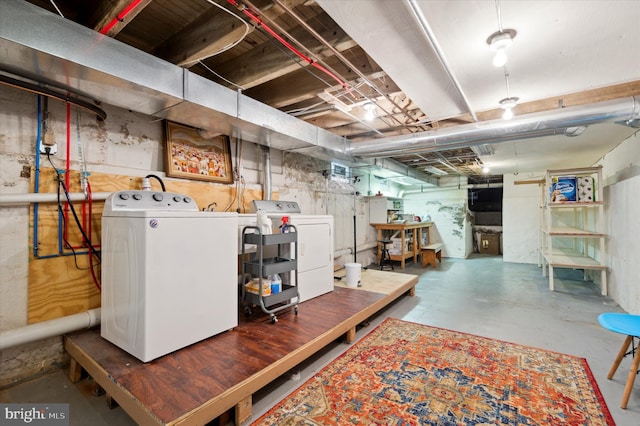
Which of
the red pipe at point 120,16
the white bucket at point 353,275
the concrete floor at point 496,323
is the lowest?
the concrete floor at point 496,323

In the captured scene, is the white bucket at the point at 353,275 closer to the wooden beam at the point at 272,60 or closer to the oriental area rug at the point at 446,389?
the oriental area rug at the point at 446,389

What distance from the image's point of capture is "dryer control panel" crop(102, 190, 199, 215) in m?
2.08

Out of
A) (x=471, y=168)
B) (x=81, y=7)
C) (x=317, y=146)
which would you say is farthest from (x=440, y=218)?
(x=81, y=7)

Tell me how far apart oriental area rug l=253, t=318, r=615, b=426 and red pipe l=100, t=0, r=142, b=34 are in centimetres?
245

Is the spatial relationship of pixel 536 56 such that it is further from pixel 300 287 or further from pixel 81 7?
pixel 81 7

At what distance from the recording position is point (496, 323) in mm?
3131

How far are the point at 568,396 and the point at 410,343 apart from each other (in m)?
1.09

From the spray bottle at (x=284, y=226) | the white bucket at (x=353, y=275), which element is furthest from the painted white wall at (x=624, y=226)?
the spray bottle at (x=284, y=226)

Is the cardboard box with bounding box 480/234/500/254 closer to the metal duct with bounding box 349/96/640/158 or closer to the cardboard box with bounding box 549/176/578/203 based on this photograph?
the cardboard box with bounding box 549/176/578/203

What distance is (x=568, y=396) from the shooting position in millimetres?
1852

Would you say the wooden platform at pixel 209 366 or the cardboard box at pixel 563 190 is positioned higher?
the cardboard box at pixel 563 190

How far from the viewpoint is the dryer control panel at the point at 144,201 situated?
6.83 ft

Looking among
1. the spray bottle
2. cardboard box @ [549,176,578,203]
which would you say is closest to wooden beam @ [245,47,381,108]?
the spray bottle

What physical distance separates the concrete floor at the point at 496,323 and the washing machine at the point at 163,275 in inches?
17.6
